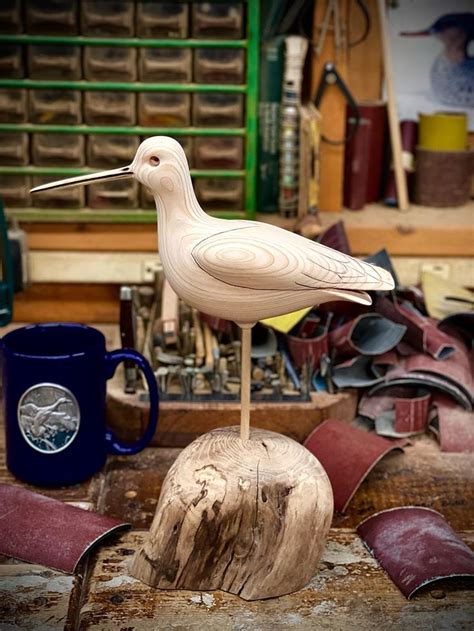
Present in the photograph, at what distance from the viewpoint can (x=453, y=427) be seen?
1.50 meters

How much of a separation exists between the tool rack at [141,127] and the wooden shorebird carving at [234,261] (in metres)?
0.74

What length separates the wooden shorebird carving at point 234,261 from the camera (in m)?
1.04

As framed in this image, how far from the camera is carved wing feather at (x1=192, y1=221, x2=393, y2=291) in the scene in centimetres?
104

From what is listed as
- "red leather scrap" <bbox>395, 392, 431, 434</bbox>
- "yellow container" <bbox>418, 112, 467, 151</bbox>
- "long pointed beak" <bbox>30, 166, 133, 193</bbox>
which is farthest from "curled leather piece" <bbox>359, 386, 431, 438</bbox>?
"yellow container" <bbox>418, 112, 467, 151</bbox>

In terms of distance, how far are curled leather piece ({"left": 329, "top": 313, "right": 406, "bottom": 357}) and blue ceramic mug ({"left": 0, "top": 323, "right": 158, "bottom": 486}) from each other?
0.40 metres

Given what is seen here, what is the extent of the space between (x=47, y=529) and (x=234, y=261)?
1.37ft

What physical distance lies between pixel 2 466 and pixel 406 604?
637 mm

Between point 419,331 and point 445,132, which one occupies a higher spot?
point 445,132

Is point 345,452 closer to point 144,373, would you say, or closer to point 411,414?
point 411,414

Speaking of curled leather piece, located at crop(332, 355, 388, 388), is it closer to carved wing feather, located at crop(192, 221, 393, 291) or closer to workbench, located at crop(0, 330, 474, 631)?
workbench, located at crop(0, 330, 474, 631)

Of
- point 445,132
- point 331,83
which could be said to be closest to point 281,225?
point 331,83

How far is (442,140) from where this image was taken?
2086 mm

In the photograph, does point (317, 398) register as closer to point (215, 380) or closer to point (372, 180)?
point (215, 380)

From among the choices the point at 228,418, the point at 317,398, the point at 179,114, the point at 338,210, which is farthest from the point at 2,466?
the point at 338,210
